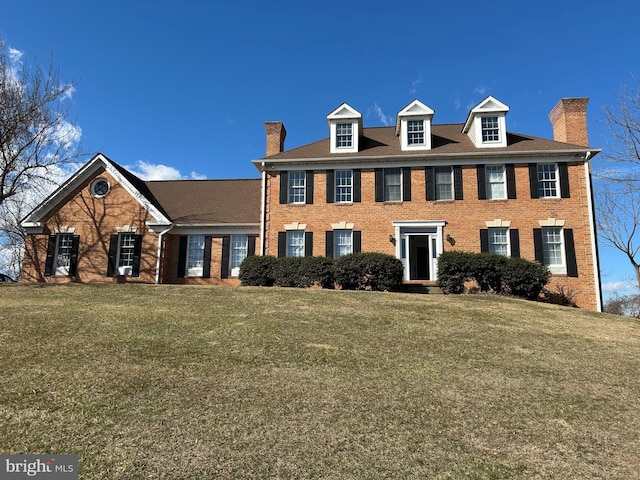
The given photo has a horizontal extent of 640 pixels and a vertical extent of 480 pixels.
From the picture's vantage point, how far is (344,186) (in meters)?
19.7

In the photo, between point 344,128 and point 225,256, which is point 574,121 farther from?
point 225,256

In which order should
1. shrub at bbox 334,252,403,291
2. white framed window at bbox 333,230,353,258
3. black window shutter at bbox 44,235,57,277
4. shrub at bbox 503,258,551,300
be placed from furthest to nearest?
black window shutter at bbox 44,235,57,277 < white framed window at bbox 333,230,353,258 < shrub at bbox 334,252,403,291 < shrub at bbox 503,258,551,300

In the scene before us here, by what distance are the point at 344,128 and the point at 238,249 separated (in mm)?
7833

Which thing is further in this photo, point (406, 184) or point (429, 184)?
point (406, 184)

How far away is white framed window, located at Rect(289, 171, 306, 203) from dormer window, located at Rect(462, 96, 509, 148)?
8.15 meters

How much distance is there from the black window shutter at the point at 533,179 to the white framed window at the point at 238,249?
13113 millimetres

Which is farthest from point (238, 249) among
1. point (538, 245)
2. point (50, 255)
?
point (538, 245)

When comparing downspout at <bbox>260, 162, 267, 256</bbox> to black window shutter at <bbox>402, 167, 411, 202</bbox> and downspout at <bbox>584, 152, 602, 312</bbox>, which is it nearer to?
black window shutter at <bbox>402, 167, 411, 202</bbox>

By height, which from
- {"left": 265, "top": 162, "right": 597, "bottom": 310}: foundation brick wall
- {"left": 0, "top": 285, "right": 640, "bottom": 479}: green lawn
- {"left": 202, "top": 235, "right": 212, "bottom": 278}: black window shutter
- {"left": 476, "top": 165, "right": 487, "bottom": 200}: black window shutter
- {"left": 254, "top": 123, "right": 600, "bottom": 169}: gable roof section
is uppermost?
{"left": 254, "top": 123, "right": 600, "bottom": 169}: gable roof section

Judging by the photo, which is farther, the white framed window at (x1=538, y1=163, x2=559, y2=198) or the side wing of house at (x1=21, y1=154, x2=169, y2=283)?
the side wing of house at (x1=21, y1=154, x2=169, y2=283)

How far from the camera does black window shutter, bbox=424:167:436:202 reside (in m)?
18.9

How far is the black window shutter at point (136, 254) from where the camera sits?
20.5 m

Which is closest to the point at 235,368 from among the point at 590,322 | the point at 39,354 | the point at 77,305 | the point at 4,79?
the point at 39,354

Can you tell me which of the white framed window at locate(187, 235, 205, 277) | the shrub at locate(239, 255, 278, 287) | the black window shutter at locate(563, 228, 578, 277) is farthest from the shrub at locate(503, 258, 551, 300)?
the white framed window at locate(187, 235, 205, 277)
